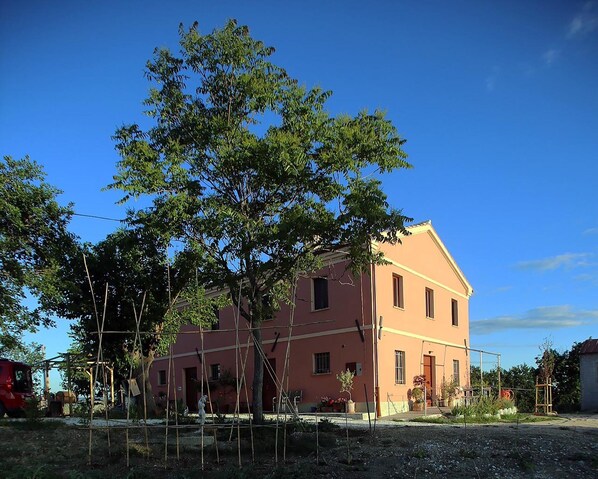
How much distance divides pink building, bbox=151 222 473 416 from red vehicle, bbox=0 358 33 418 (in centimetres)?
572

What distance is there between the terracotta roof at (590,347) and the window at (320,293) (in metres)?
14.5

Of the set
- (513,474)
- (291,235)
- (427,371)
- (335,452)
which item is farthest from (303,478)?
(427,371)

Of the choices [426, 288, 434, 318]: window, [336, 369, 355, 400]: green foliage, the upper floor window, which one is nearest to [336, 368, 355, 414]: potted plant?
[336, 369, 355, 400]: green foliage

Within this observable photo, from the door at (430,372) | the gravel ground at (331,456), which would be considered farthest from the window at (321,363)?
the gravel ground at (331,456)

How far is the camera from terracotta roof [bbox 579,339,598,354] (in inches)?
1153

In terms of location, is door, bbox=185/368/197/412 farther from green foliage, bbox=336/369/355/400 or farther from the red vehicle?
green foliage, bbox=336/369/355/400

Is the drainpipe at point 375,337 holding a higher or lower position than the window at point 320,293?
lower

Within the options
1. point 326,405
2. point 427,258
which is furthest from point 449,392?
point 427,258

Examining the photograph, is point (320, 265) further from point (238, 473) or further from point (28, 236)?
point (28, 236)

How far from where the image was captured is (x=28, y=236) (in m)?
21.1

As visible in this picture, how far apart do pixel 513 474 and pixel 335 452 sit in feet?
9.78

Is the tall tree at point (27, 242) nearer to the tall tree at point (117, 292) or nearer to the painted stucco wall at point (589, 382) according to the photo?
the tall tree at point (117, 292)

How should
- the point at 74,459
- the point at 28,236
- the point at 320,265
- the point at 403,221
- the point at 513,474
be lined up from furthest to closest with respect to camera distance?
the point at 28,236 → the point at 320,265 → the point at 403,221 → the point at 74,459 → the point at 513,474

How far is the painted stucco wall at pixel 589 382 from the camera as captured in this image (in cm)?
2875
